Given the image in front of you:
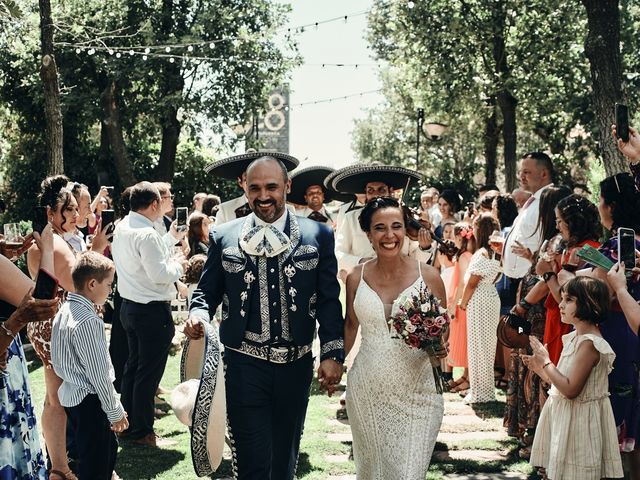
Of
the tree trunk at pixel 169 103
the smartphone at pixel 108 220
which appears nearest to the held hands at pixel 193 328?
the smartphone at pixel 108 220

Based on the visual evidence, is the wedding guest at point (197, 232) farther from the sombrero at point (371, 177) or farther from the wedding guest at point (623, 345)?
the wedding guest at point (623, 345)

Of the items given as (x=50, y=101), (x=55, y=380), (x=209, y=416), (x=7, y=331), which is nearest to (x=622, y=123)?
(x=209, y=416)

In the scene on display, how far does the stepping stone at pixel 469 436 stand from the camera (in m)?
8.19

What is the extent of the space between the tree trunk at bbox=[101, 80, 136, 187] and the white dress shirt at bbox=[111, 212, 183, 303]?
1957 cm

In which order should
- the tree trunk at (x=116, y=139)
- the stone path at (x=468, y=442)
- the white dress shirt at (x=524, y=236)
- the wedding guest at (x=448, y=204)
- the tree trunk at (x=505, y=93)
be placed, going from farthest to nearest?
the tree trunk at (x=116, y=139)
the tree trunk at (x=505, y=93)
the wedding guest at (x=448, y=204)
the white dress shirt at (x=524, y=236)
the stone path at (x=468, y=442)

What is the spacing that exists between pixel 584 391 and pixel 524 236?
2249 mm

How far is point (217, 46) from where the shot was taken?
2930cm

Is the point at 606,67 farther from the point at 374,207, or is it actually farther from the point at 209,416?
the point at 209,416

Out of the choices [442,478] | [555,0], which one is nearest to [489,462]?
[442,478]

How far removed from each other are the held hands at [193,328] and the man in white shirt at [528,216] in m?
3.61

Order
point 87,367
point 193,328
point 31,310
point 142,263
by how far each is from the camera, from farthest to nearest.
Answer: point 142,263
point 87,367
point 193,328
point 31,310

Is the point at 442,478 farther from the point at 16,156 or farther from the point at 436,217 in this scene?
the point at 16,156

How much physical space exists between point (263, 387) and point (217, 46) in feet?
83.1

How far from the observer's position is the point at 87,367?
19.2ft
